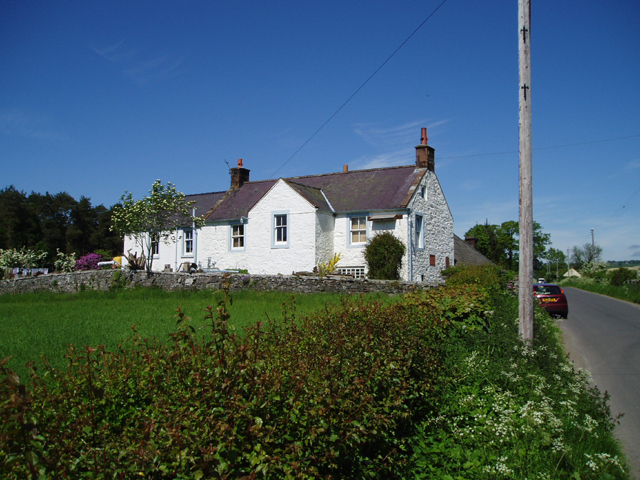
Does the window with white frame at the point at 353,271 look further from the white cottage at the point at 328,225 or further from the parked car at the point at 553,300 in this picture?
the parked car at the point at 553,300

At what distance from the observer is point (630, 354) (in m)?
11.2

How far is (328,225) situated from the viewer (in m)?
26.1

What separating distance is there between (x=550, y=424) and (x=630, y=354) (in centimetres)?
834

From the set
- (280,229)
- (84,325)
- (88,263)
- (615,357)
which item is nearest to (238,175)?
(280,229)

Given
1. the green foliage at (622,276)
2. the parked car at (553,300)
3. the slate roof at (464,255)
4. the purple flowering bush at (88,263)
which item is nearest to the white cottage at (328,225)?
the slate roof at (464,255)

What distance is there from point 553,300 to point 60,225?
201ft

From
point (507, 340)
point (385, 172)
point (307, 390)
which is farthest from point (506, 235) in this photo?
point (307, 390)

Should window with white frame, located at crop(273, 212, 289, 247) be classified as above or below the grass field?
above

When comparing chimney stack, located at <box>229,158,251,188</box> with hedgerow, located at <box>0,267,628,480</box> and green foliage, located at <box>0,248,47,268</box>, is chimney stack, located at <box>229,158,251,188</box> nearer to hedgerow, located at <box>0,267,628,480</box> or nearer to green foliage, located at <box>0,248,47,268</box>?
green foliage, located at <box>0,248,47,268</box>

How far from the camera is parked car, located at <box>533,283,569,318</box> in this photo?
19.4m

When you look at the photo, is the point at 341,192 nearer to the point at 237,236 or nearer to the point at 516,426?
the point at 237,236

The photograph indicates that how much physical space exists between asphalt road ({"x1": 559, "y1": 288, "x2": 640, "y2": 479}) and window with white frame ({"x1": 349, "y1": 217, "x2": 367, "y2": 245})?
35.6ft

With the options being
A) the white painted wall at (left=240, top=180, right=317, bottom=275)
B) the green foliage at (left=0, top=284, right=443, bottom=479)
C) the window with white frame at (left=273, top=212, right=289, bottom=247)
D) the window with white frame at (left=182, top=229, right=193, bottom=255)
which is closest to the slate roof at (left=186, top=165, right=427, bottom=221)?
the white painted wall at (left=240, top=180, right=317, bottom=275)

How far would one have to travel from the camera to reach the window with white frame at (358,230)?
25.9 m
